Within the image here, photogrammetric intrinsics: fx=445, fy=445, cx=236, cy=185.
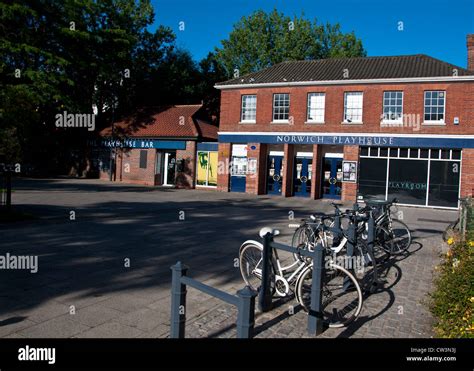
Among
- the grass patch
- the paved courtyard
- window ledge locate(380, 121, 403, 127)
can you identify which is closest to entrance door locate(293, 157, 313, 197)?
window ledge locate(380, 121, 403, 127)

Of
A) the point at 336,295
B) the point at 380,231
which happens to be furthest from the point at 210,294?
the point at 380,231

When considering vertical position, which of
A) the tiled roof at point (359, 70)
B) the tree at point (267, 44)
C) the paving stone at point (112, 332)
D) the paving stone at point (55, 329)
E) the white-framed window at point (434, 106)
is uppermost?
the tree at point (267, 44)

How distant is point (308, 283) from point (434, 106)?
61.3 ft

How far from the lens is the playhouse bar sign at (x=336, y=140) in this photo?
22953 mm

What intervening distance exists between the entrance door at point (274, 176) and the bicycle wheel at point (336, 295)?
64.0ft

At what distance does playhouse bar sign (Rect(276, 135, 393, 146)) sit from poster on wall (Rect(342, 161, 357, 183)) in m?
1.09

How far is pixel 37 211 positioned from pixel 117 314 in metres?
9.65

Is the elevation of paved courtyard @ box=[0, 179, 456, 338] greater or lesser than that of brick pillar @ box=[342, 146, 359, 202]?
lesser

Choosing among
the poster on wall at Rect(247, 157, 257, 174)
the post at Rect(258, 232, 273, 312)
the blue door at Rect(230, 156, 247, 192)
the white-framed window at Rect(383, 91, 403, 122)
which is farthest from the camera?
the blue door at Rect(230, 156, 247, 192)

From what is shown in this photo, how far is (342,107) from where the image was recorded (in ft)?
78.7

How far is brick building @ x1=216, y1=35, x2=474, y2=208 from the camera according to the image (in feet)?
71.7

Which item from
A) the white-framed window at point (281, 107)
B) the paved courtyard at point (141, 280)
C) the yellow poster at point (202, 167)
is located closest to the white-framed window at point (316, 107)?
the white-framed window at point (281, 107)

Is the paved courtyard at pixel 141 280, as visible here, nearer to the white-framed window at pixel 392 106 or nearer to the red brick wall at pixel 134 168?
the white-framed window at pixel 392 106

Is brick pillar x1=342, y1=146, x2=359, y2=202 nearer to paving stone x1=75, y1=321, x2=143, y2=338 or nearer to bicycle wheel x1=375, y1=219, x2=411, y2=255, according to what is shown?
bicycle wheel x1=375, y1=219, x2=411, y2=255
